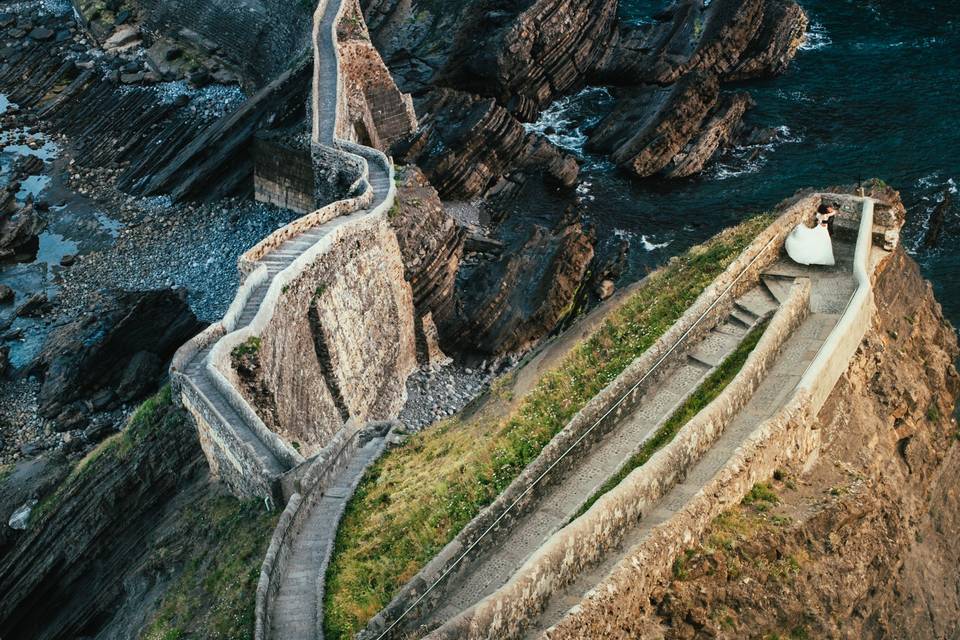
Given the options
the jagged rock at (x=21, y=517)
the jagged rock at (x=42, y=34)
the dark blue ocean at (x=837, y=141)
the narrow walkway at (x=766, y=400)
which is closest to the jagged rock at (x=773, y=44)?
the dark blue ocean at (x=837, y=141)

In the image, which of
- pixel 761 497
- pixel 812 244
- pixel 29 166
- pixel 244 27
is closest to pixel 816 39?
pixel 244 27

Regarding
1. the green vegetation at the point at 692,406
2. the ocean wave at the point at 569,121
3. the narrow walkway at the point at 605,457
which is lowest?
the ocean wave at the point at 569,121

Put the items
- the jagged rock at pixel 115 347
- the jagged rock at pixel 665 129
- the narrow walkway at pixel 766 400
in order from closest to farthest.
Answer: the narrow walkway at pixel 766 400 → the jagged rock at pixel 115 347 → the jagged rock at pixel 665 129

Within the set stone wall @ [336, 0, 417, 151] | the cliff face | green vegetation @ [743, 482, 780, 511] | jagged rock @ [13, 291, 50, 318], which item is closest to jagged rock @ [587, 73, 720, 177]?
stone wall @ [336, 0, 417, 151]

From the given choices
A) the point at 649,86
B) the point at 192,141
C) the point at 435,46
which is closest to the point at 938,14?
the point at 649,86

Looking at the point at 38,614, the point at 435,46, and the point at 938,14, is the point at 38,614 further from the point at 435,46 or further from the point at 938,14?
the point at 938,14

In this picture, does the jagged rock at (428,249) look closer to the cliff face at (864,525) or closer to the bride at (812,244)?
the bride at (812,244)

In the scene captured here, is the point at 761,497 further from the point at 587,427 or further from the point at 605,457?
the point at 587,427
